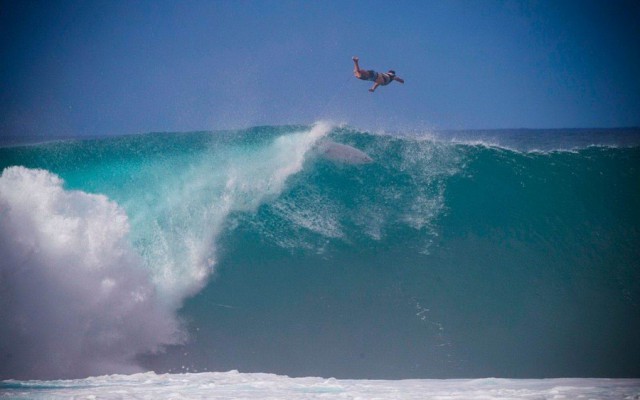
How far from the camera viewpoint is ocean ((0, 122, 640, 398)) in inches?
174

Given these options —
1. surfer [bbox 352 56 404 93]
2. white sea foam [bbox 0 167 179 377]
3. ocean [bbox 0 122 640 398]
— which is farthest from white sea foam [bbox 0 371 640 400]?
surfer [bbox 352 56 404 93]

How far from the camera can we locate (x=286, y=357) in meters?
4.59

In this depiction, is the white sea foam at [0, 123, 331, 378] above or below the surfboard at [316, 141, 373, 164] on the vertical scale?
below

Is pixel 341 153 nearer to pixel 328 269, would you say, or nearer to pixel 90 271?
pixel 328 269

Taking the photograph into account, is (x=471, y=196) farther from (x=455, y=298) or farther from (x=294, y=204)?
(x=294, y=204)

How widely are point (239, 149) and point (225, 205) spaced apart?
1725 millimetres

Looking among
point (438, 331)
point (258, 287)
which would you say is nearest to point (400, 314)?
point (438, 331)

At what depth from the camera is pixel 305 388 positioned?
11.3ft

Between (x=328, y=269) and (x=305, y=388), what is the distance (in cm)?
264

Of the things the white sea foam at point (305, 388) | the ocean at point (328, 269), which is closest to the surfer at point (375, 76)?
the ocean at point (328, 269)

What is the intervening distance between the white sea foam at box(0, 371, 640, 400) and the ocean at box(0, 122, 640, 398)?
3 cm

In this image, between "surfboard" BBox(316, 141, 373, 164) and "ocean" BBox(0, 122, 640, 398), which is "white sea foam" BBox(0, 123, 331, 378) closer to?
"ocean" BBox(0, 122, 640, 398)

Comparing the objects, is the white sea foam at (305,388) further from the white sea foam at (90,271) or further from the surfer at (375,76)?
the surfer at (375,76)

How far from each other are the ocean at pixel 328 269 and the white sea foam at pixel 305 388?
0.11 ft
